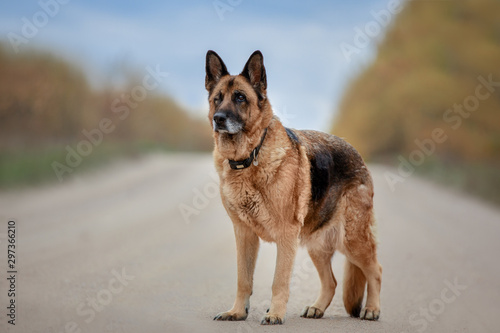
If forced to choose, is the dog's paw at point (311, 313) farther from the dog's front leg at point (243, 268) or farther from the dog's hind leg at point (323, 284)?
the dog's front leg at point (243, 268)

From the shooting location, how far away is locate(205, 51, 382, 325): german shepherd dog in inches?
224

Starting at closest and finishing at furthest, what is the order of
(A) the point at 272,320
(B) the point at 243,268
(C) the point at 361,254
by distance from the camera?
(A) the point at 272,320
(B) the point at 243,268
(C) the point at 361,254

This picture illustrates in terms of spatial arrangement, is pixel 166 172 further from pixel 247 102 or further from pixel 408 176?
pixel 247 102

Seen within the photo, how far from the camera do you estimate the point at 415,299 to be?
7.43 metres

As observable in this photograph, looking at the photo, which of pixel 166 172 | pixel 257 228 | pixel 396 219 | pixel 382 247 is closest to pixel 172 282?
pixel 257 228

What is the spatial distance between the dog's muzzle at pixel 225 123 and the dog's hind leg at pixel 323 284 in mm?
1895

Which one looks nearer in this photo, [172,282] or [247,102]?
[247,102]

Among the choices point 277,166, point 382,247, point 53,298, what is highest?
point 277,166

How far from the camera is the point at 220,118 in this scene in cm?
554

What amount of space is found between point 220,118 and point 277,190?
929 mm

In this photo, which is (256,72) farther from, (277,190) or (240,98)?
(277,190)

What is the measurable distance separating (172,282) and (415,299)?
326cm

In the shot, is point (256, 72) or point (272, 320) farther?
point (256, 72)

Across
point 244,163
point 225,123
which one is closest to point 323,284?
point 244,163
